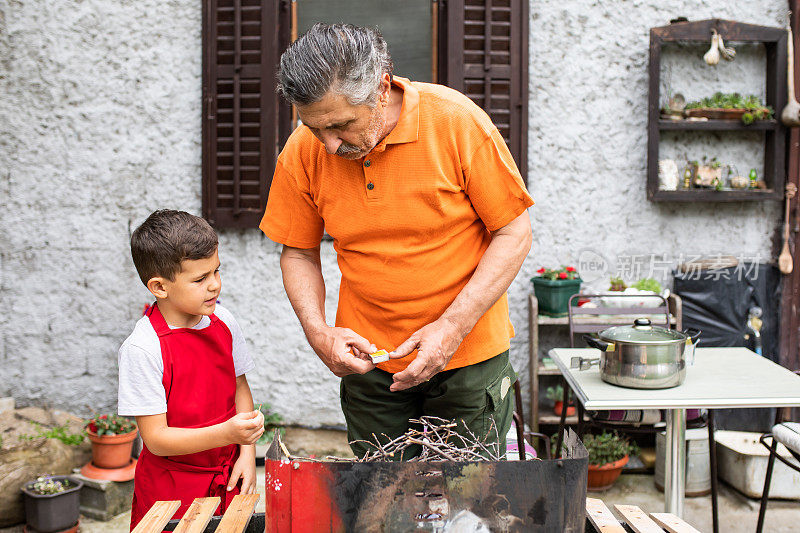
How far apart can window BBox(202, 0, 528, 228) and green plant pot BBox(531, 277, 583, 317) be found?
731 millimetres

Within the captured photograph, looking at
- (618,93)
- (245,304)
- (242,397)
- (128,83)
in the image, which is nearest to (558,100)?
(618,93)

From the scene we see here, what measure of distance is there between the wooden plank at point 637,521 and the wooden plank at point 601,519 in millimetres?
48

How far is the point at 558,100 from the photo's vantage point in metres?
4.41

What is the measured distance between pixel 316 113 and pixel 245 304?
118 inches

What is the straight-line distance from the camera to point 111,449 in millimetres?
3963

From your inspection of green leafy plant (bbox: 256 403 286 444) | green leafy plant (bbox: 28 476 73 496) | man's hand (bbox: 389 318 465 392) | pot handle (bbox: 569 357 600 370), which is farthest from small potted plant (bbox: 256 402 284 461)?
man's hand (bbox: 389 318 465 392)

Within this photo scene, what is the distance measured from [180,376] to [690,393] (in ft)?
6.31

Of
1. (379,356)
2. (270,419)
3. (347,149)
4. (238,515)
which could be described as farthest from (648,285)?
(238,515)

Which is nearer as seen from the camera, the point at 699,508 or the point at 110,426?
the point at 699,508

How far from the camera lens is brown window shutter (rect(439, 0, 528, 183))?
169 inches

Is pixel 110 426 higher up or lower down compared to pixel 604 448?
higher up

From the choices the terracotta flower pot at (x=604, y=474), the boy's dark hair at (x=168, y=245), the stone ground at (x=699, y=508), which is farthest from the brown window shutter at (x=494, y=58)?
the boy's dark hair at (x=168, y=245)

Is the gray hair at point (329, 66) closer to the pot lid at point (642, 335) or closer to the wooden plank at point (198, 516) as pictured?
the wooden plank at point (198, 516)

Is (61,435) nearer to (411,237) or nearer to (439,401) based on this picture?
(439,401)
